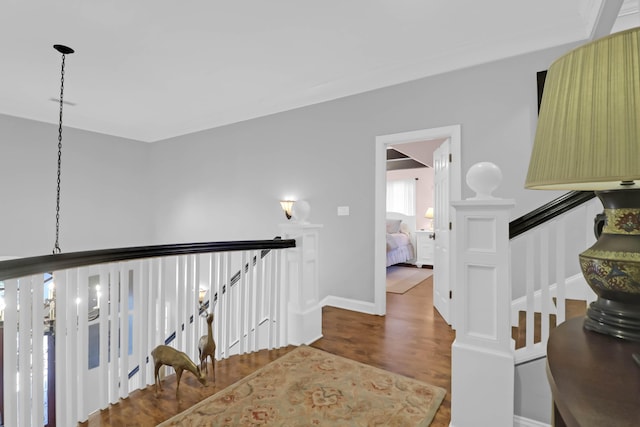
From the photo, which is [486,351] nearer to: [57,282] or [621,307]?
[621,307]

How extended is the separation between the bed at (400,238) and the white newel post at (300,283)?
12.0 ft

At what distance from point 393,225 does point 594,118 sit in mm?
7186

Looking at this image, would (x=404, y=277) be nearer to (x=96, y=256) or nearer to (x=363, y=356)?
(x=363, y=356)

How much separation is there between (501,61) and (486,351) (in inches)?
102

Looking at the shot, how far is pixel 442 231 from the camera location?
3.51m

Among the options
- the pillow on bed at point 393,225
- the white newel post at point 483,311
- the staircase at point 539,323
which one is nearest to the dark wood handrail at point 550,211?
the white newel post at point 483,311

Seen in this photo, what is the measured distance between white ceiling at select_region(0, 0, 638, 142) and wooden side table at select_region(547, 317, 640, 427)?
248 centimetres

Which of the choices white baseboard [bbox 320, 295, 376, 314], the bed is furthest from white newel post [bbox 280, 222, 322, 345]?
the bed

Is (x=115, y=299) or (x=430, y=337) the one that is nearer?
(x=115, y=299)

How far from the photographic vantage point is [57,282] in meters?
1.51

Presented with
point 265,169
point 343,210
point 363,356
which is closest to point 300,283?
point 363,356

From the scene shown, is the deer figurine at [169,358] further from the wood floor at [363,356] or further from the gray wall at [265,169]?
the gray wall at [265,169]

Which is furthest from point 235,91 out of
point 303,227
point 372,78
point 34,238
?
point 34,238

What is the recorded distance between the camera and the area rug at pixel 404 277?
16.2ft
